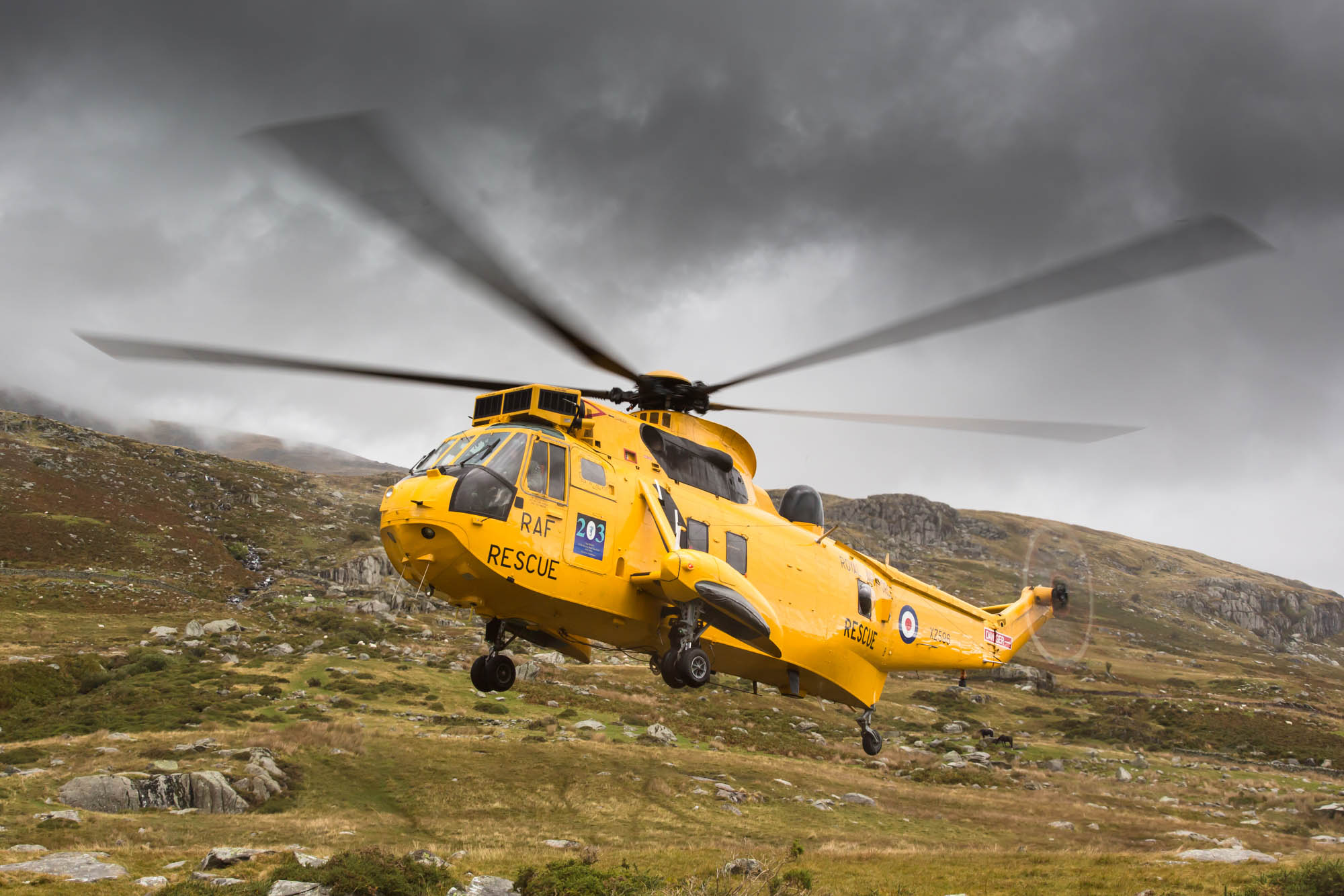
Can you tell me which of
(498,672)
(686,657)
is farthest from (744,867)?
(498,672)

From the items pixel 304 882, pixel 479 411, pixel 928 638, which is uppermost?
pixel 479 411

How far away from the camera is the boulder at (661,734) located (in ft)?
104

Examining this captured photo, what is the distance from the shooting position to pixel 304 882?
37.6 ft

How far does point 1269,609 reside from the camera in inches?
6747

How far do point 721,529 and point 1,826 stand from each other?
47.4 ft

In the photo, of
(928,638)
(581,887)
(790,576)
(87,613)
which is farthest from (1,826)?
(87,613)

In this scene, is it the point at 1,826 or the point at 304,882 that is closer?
the point at 304,882

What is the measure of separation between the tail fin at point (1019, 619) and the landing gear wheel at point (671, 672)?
1285cm

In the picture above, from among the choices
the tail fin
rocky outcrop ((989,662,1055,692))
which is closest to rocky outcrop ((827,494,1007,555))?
rocky outcrop ((989,662,1055,692))

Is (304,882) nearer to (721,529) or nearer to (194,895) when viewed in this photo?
(194,895)

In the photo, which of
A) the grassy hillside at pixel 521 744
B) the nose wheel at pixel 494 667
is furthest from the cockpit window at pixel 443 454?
the grassy hillside at pixel 521 744

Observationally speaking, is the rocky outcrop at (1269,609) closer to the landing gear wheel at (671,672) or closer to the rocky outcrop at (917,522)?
the rocky outcrop at (917,522)

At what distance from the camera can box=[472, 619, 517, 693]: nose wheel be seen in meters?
14.2

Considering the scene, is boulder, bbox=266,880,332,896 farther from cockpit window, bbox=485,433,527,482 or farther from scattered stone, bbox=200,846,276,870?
cockpit window, bbox=485,433,527,482
